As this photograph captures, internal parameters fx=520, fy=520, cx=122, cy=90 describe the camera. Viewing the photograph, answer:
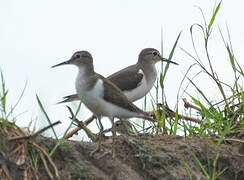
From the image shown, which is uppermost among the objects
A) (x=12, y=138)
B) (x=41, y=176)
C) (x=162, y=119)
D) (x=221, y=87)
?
(x=221, y=87)

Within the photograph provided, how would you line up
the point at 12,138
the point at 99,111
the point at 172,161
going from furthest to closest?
the point at 99,111 < the point at 172,161 < the point at 12,138

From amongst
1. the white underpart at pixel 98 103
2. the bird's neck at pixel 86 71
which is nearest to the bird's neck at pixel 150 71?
the bird's neck at pixel 86 71

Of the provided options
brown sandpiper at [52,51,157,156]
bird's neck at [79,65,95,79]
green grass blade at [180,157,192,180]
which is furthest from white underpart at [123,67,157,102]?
green grass blade at [180,157,192,180]

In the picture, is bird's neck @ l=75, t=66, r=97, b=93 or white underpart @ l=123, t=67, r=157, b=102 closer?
bird's neck @ l=75, t=66, r=97, b=93

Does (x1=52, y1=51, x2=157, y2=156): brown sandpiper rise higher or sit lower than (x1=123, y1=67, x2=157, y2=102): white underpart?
lower

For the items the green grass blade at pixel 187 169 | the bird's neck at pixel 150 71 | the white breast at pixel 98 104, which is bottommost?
the green grass blade at pixel 187 169

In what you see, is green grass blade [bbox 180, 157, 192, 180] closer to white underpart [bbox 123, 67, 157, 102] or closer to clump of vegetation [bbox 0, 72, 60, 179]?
clump of vegetation [bbox 0, 72, 60, 179]

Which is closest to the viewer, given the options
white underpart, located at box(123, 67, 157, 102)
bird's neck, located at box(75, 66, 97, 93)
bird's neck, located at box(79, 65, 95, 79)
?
bird's neck, located at box(75, 66, 97, 93)

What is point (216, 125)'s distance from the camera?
5461mm

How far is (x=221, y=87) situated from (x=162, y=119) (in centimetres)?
85

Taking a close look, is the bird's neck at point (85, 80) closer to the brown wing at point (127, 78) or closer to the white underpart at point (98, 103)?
the white underpart at point (98, 103)

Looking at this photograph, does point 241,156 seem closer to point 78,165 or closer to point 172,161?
Answer: point 172,161

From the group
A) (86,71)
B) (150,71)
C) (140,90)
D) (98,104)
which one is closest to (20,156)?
(98,104)

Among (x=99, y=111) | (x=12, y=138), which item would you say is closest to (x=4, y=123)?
(x=12, y=138)
